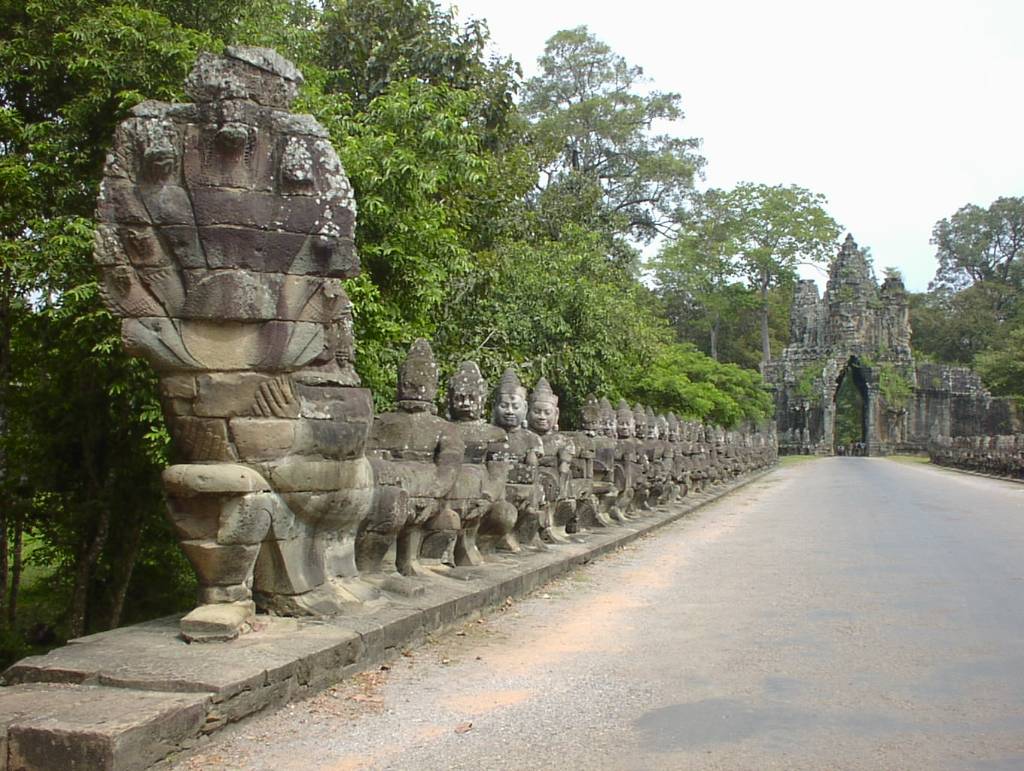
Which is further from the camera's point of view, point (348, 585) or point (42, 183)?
point (42, 183)

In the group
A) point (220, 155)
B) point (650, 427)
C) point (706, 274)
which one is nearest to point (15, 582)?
Result: point (220, 155)

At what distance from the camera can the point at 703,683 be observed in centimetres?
500

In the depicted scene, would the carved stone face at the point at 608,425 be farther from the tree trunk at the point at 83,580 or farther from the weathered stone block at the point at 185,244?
the weathered stone block at the point at 185,244

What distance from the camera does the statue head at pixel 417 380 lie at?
6.94 m

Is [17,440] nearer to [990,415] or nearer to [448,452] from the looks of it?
[448,452]

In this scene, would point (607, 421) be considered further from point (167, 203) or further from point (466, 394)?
point (167, 203)

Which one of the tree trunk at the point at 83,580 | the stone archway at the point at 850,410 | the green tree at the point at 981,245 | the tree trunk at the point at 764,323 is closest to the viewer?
the tree trunk at the point at 83,580

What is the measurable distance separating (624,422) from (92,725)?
11469 mm

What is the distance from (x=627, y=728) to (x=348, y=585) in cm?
203

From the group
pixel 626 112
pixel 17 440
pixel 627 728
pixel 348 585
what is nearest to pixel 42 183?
pixel 17 440

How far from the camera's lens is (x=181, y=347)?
4930mm

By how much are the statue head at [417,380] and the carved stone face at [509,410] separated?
6.25 ft

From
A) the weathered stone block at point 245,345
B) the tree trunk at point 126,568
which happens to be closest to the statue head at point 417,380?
the weathered stone block at point 245,345

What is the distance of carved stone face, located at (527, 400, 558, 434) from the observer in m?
9.93
